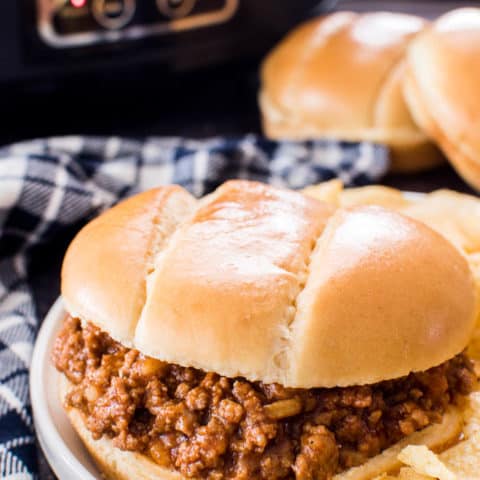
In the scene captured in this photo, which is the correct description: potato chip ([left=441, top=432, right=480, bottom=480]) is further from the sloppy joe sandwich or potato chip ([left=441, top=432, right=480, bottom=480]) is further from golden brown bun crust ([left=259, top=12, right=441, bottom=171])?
golden brown bun crust ([left=259, top=12, right=441, bottom=171])

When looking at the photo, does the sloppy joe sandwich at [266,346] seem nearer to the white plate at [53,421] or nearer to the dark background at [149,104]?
the white plate at [53,421]

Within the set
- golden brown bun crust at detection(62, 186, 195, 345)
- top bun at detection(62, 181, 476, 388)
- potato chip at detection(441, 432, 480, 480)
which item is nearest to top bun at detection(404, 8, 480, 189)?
top bun at detection(62, 181, 476, 388)

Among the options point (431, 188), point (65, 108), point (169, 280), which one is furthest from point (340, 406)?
point (65, 108)

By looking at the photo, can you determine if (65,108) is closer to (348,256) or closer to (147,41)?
(147,41)

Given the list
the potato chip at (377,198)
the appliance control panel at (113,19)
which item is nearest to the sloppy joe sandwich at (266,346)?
the potato chip at (377,198)

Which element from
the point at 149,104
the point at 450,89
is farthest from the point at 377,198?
the point at 149,104

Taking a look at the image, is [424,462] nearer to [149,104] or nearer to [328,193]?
[328,193]
